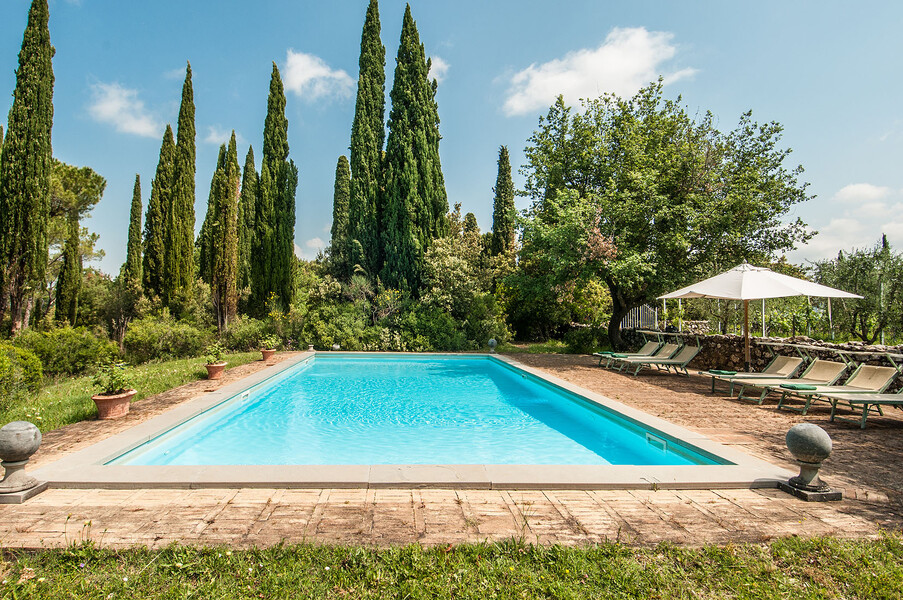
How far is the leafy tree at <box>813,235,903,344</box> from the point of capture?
1257 centimetres

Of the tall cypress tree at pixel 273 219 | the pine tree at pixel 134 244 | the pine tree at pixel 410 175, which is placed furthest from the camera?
the pine tree at pixel 134 244

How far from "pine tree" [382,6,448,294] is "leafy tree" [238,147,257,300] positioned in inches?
379

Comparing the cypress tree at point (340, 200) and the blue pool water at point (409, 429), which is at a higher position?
the cypress tree at point (340, 200)

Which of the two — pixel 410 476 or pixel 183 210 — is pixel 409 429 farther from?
pixel 183 210

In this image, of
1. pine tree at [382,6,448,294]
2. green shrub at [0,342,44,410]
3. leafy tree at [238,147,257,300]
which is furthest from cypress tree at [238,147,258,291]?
green shrub at [0,342,44,410]

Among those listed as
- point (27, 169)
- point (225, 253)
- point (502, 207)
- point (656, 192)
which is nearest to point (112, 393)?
point (27, 169)

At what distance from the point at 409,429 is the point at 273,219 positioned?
1502cm

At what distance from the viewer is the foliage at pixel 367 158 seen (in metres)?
17.6

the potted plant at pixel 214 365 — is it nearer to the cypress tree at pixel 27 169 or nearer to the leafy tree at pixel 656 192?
the cypress tree at pixel 27 169

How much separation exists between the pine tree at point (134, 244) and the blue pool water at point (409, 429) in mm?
14281

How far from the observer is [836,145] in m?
11.0

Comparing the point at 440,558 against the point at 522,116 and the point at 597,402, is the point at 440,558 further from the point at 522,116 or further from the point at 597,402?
the point at 522,116

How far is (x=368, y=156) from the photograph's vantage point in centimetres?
1789

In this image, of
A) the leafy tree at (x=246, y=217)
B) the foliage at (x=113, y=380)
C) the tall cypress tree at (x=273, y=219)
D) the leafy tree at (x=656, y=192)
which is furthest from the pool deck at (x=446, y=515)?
the leafy tree at (x=246, y=217)
